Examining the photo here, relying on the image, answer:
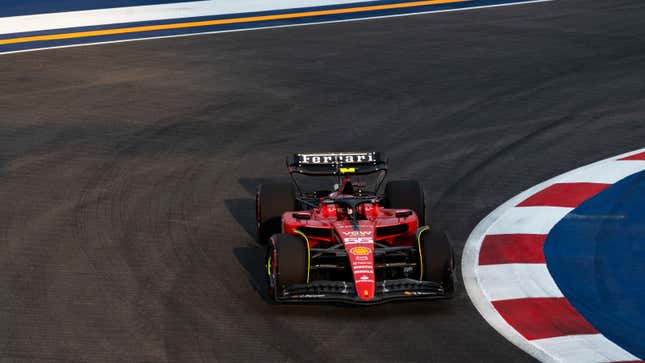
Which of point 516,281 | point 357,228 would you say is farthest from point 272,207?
point 516,281

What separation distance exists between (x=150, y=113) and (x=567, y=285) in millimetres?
8553

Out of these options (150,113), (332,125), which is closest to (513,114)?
(332,125)

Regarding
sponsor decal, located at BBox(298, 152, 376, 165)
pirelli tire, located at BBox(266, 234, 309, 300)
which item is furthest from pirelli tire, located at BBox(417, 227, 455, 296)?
sponsor decal, located at BBox(298, 152, 376, 165)

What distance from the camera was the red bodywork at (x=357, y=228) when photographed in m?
10.6

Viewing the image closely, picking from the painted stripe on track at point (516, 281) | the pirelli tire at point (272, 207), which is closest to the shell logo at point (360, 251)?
the painted stripe on track at point (516, 281)

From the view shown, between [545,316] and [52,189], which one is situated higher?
[52,189]

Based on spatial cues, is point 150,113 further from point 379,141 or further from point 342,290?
point 342,290

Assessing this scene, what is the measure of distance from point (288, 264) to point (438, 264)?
4.74ft

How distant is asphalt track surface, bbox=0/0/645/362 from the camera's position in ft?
32.7

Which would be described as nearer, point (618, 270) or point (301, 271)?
point (301, 271)

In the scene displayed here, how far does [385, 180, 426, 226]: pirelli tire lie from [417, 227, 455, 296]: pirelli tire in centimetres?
149

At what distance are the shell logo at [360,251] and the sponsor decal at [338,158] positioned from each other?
6.93ft

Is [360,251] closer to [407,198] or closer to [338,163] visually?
[407,198]

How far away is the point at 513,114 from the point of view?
17.3 meters
